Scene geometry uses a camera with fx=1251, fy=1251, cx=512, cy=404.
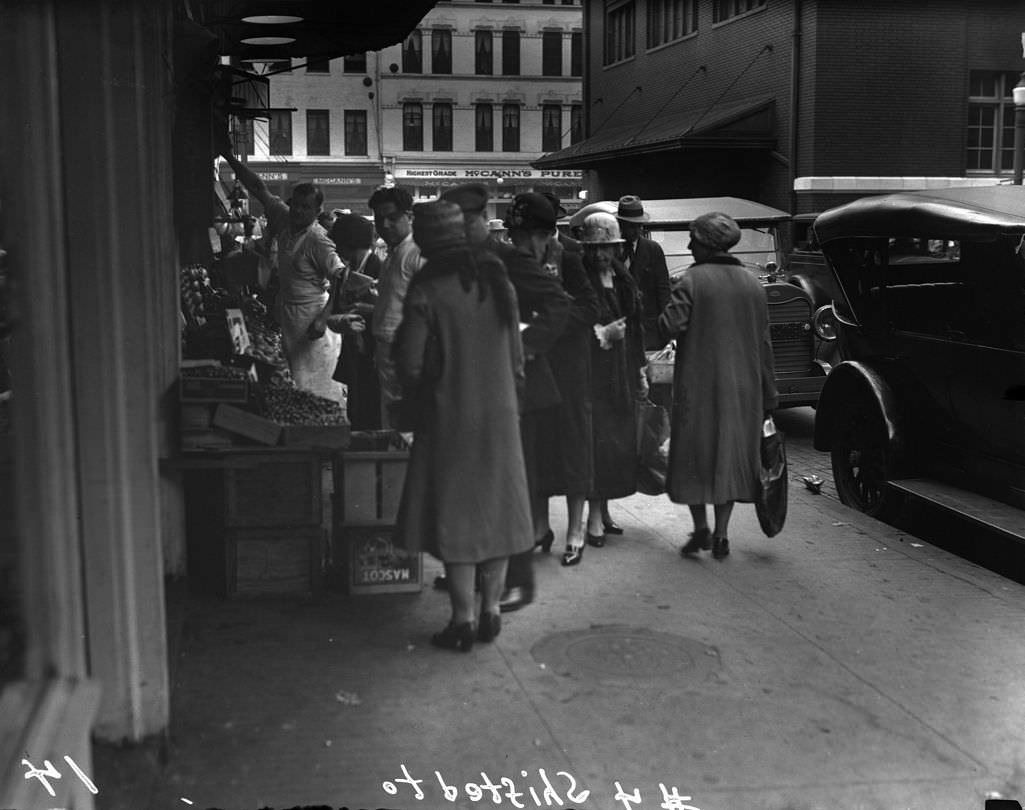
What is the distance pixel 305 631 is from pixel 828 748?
1574 millimetres

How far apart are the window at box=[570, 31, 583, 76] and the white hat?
0.49m

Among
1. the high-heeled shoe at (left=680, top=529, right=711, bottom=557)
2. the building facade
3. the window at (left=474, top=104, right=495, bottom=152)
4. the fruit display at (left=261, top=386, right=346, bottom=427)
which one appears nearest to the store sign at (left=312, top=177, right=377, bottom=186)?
the building facade

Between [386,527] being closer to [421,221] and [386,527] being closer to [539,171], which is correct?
[421,221]

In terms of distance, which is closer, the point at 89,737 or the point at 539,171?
the point at 89,737

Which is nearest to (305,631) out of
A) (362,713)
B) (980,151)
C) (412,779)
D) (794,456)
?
(362,713)

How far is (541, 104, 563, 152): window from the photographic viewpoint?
3691 mm

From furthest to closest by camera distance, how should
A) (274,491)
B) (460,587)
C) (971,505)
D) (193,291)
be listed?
(971,505), (193,291), (274,491), (460,587)

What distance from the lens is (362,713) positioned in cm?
349

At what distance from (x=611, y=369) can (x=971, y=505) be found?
2.71m

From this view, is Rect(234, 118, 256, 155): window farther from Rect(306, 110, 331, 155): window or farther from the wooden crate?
the wooden crate

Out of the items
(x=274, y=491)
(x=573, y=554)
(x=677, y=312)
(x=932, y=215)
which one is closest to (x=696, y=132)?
(x=677, y=312)

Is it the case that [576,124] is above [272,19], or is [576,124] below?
below

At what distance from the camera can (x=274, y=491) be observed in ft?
12.5

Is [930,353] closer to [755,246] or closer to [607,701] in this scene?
[755,246]
